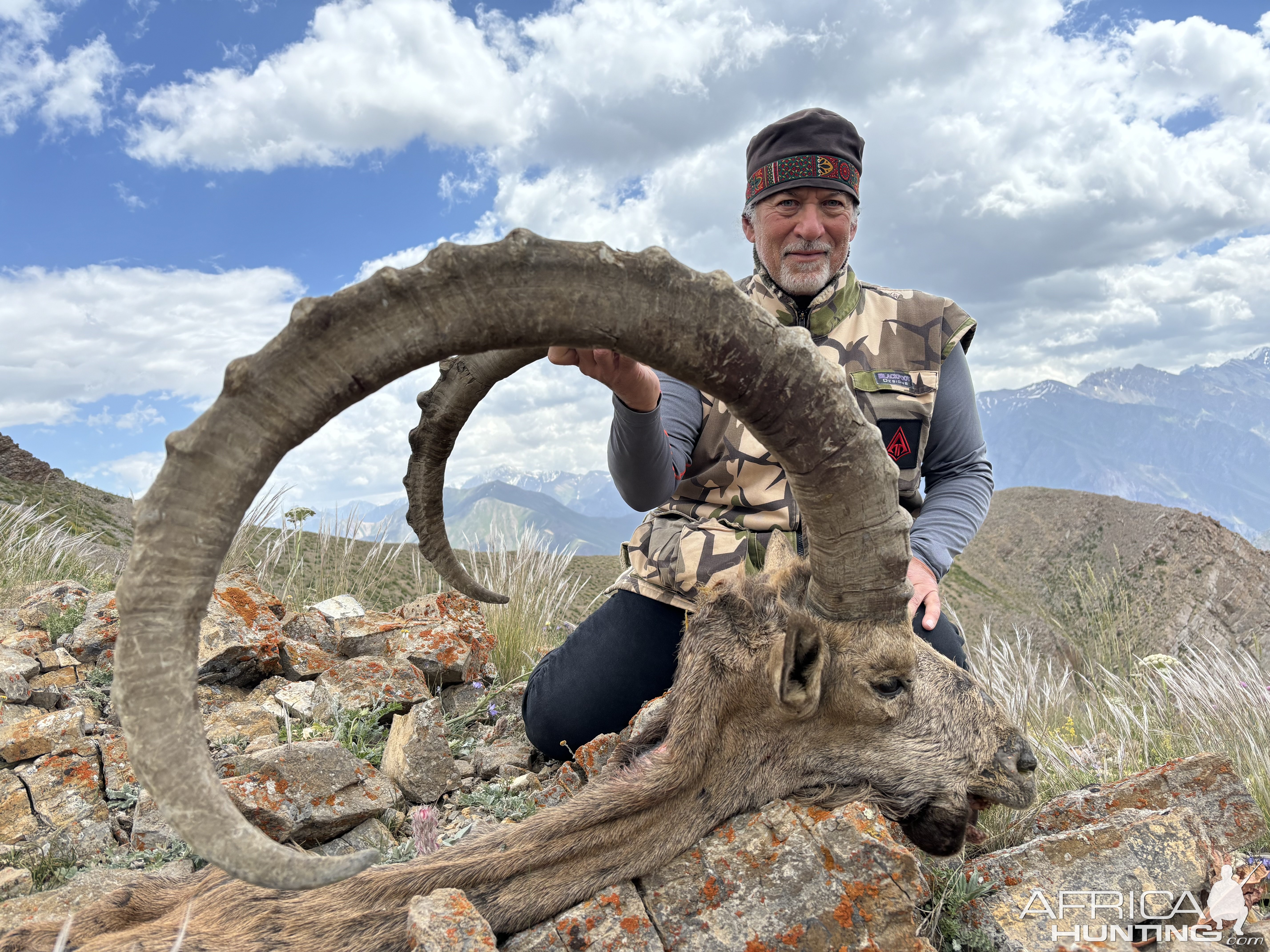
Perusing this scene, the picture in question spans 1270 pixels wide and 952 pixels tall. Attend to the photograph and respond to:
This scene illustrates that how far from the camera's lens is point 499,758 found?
4984 mm

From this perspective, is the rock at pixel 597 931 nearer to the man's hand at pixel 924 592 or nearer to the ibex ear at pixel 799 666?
the ibex ear at pixel 799 666

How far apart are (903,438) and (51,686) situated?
6.25 metres

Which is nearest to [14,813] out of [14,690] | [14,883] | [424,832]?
[14,883]

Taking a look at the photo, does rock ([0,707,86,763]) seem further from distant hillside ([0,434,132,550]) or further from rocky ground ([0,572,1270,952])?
distant hillside ([0,434,132,550])

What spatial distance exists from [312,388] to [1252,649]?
1452 centimetres

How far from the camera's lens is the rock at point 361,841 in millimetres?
3828

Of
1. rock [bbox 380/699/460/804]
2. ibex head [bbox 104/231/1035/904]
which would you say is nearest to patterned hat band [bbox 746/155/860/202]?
ibex head [bbox 104/231/1035/904]

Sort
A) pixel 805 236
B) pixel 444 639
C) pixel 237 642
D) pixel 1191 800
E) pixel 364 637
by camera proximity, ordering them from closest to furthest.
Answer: pixel 1191 800 → pixel 805 236 → pixel 237 642 → pixel 444 639 → pixel 364 637

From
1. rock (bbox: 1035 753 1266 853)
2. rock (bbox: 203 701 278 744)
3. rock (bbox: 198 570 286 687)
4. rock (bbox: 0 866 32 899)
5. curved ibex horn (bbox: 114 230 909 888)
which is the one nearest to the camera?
curved ibex horn (bbox: 114 230 909 888)

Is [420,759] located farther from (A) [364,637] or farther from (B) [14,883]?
(A) [364,637]

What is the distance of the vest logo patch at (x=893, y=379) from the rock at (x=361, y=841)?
393cm

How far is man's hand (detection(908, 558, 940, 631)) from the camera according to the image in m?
3.88

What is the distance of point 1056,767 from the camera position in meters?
5.06

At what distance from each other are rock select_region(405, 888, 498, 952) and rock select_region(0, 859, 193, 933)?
146cm
